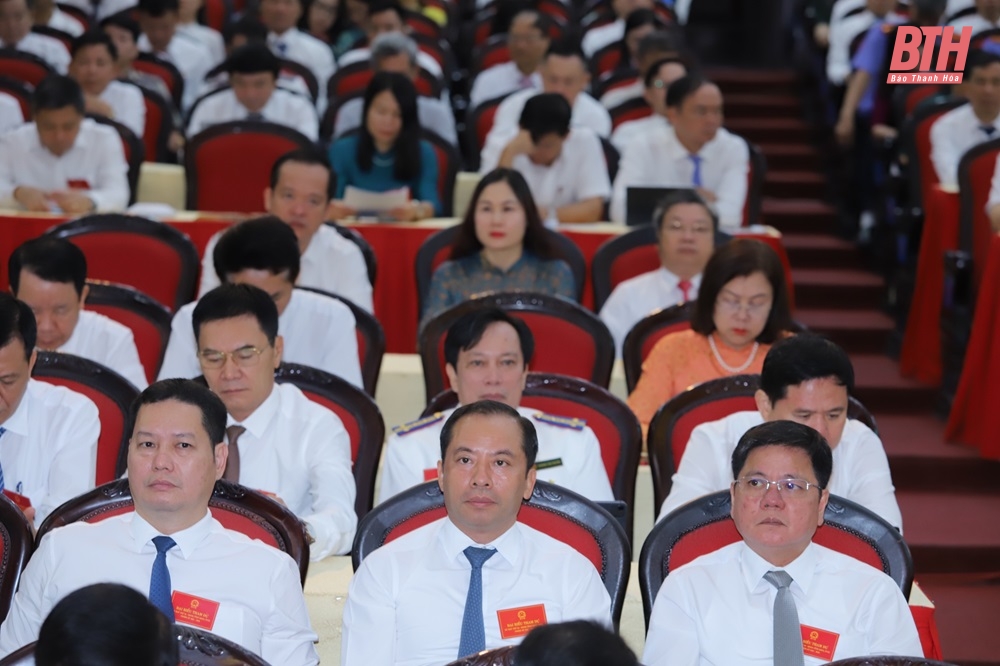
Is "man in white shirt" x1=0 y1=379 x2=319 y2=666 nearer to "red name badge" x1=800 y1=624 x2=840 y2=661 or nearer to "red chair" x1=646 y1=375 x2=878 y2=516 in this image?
"red name badge" x1=800 y1=624 x2=840 y2=661

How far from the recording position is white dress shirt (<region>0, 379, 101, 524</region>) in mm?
3148

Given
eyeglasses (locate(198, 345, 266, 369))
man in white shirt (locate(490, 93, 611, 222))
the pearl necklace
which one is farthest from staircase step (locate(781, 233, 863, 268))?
eyeglasses (locate(198, 345, 266, 369))

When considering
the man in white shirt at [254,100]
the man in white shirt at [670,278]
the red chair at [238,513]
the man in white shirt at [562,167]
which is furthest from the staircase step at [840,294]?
the red chair at [238,513]

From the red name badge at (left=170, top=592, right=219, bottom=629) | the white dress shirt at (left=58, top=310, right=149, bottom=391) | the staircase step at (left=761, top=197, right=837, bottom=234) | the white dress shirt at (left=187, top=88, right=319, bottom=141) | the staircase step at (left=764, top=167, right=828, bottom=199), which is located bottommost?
the red name badge at (left=170, top=592, right=219, bottom=629)

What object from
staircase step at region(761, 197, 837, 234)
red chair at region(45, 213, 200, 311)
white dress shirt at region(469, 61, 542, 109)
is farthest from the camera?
white dress shirt at region(469, 61, 542, 109)

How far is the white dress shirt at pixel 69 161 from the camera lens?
5.71 meters

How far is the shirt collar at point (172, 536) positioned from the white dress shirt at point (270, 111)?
4.25 metres

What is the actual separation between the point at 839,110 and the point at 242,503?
5.82m

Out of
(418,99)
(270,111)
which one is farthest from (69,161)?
(418,99)

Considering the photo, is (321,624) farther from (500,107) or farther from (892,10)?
(892,10)

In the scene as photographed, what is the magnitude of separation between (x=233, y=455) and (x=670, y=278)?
5.92 ft

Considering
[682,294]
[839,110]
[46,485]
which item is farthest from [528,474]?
[839,110]

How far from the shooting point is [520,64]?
7.50m

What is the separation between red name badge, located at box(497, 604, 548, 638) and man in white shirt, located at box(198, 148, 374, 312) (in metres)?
2.19
